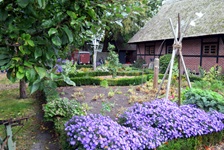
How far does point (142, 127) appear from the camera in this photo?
2961 millimetres

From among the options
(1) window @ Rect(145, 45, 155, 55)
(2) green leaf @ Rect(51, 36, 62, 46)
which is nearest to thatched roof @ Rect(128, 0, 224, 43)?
(1) window @ Rect(145, 45, 155, 55)

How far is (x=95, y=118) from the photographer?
2951 mm

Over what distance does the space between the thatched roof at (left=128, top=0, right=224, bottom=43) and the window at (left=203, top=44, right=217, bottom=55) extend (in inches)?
42.2

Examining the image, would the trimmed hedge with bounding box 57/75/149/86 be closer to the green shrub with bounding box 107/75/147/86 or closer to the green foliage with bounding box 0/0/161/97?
the green shrub with bounding box 107/75/147/86

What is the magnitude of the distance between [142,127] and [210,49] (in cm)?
1004

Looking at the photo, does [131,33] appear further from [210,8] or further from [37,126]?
[37,126]

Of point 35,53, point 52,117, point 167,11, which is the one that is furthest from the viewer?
point 167,11

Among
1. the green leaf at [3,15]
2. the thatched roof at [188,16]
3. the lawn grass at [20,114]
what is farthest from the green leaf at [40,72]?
the thatched roof at [188,16]

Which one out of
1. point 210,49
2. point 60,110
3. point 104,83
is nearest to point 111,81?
point 104,83

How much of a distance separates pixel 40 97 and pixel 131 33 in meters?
16.6

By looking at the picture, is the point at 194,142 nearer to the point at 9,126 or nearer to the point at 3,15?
the point at 9,126

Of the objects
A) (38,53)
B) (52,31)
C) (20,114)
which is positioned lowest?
(20,114)

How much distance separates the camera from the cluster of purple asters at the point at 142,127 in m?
2.43

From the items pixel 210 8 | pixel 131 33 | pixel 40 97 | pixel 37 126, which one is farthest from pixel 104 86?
pixel 131 33
